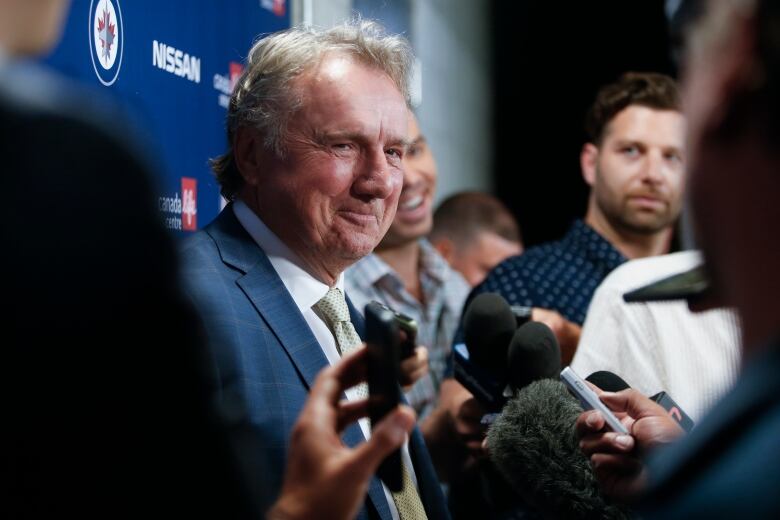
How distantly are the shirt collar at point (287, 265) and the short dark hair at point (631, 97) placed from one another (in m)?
1.76

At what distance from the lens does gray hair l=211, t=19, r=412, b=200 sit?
6.56 feet

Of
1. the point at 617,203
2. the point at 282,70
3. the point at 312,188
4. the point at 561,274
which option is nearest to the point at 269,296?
the point at 312,188

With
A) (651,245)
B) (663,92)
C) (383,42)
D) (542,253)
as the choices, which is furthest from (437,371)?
(383,42)

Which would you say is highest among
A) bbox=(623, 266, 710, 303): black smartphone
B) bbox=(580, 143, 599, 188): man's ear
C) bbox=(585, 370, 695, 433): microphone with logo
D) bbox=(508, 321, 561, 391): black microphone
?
bbox=(580, 143, 599, 188): man's ear

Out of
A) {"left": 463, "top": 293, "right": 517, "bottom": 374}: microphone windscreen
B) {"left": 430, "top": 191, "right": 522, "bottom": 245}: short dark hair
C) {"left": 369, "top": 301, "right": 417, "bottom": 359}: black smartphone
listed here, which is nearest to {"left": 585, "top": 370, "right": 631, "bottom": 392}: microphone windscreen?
{"left": 463, "top": 293, "right": 517, "bottom": 374}: microphone windscreen

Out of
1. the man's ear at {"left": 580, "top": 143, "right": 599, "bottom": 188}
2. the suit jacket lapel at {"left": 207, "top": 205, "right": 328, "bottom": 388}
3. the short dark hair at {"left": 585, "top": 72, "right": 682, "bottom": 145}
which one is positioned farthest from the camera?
the man's ear at {"left": 580, "top": 143, "right": 599, "bottom": 188}

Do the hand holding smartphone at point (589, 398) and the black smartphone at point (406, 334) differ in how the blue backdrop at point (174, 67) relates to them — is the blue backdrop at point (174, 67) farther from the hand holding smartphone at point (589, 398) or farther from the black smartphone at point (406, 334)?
the hand holding smartphone at point (589, 398)

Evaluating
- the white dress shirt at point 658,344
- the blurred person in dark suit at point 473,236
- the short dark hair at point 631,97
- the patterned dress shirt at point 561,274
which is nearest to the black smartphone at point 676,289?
the white dress shirt at point 658,344

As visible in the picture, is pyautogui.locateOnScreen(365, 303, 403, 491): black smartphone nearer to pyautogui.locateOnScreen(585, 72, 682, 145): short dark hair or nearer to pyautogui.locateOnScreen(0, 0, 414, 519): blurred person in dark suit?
pyautogui.locateOnScreen(0, 0, 414, 519): blurred person in dark suit

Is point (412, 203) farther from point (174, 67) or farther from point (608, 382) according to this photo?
point (608, 382)

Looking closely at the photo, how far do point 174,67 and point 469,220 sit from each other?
275 centimetres

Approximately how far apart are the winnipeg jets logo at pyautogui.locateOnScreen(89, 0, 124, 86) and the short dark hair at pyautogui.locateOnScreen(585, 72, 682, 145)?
1.90 m

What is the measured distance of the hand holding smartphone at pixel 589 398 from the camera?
1.54 metres

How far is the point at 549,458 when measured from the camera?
165 cm
